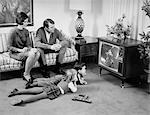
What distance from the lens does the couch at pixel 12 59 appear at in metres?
3.99

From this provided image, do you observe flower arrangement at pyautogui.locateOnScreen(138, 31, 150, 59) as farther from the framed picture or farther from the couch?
the framed picture

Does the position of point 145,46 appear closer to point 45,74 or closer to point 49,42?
point 49,42

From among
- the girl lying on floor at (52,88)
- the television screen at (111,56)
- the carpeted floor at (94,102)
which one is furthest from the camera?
the television screen at (111,56)

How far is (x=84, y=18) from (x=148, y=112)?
9.20ft

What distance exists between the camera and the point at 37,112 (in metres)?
3.07

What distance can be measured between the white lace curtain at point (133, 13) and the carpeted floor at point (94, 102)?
995 millimetres

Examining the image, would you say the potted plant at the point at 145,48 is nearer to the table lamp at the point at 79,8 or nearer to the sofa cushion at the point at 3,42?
the table lamp at the point at 79,8

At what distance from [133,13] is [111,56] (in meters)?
0.91

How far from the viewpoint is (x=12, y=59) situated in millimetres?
4047

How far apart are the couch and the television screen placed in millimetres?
549

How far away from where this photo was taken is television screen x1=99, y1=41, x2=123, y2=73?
3922 mm

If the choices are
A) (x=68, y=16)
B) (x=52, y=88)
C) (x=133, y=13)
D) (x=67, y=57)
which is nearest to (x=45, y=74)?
(x=67, y=57)

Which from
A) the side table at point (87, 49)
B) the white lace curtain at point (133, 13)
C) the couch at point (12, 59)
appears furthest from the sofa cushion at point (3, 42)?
the white lace curtain at point (133, 13)

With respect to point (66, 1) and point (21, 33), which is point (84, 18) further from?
point (21, 33)
